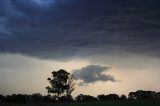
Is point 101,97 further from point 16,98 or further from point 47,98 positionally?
point 16,98

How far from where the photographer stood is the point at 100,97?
138375mm

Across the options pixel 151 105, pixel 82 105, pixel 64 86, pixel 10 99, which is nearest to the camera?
pixel 151 105

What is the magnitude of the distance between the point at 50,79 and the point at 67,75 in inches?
263

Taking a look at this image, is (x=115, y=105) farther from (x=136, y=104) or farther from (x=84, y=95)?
(x=84, y=95)

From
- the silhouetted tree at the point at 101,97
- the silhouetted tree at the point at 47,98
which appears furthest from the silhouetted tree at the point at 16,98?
the silhouetted tree at the point at 101,97

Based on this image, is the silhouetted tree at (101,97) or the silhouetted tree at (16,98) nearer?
the silhouetted tree at (16,98)

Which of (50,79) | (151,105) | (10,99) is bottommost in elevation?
(151,105)

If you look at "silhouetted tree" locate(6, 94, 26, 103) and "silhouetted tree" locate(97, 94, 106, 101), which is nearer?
"silhouetted tree" locate(6, 94, 26, 103)

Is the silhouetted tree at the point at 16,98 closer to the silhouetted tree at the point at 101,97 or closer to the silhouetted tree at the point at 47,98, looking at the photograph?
the silhouetted tree at the point at 47,98

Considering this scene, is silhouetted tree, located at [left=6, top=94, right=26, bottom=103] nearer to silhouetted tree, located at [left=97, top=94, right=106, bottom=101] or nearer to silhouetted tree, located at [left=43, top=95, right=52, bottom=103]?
silhouetted tree, located at [left=43, top=95, right=52, bottom=103]

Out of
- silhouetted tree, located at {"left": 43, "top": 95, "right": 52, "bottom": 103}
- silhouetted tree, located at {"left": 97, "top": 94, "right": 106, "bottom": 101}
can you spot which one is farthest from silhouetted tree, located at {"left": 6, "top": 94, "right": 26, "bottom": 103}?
silhouetted tree, located at {"left": 97, "top": 94, "right": 106, "bottom": 101}

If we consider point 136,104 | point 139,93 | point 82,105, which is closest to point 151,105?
point 136,104

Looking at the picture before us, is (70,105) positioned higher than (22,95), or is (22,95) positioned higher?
(22,95)

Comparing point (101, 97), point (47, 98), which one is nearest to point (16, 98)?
point (47, 98)
